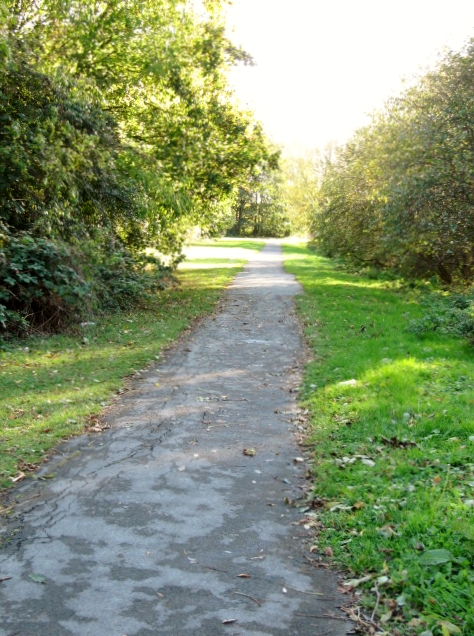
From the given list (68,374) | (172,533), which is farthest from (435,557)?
(68,374)

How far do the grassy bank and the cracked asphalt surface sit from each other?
0.30 meters

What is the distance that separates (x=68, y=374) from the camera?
841 cm

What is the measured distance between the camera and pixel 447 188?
46.3 feet

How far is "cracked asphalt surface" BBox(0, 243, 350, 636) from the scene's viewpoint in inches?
129

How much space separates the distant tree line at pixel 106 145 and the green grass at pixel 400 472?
17.7 ft

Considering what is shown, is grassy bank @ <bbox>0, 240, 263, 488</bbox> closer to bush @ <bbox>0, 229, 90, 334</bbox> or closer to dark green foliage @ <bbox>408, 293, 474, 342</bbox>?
bush @ <bbox>0, 229, 90, 334</bbox>

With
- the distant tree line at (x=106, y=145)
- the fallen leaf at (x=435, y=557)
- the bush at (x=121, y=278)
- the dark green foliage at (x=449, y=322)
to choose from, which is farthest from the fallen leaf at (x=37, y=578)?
the bush at (x=121, y=278)

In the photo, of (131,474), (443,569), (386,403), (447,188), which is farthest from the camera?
(447,188)

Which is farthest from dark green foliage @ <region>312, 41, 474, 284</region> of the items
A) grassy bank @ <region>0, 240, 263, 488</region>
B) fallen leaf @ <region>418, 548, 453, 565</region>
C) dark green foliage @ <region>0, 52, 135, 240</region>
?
fallen leaf @ <region>418, 548, 453, 565</region>

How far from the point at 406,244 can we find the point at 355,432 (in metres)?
10.9

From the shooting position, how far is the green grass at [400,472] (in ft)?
11.3

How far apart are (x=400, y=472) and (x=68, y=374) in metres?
5.19

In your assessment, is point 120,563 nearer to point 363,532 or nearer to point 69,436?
point 363,532

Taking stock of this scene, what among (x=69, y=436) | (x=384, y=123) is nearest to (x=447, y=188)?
(x=384, y=123)
